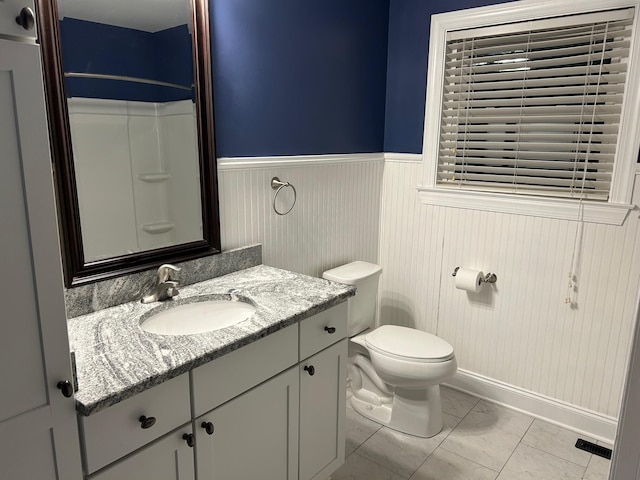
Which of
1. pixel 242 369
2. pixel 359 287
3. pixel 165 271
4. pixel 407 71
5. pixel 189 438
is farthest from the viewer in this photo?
pixel 407 71

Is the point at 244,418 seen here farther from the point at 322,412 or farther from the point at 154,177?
the point at 154,177

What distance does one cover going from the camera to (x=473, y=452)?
2.30 metres

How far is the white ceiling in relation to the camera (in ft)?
4.90

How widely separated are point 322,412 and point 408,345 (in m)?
0.69

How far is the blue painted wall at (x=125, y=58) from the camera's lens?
59.0 inches

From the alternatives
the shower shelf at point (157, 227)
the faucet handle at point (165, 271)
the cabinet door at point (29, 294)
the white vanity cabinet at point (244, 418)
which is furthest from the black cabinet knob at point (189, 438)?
the shower shelf at point (157, 227)

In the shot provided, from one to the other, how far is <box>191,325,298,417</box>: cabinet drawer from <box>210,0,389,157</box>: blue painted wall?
0.88 metres

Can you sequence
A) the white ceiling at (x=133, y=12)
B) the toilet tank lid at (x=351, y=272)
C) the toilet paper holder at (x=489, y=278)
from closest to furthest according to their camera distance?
1. the white ceiling at (x=133, y=12)
2. the toilet tank lid at (x=351, y=272)
3. the toilet paper holder at (x=489, y=278)

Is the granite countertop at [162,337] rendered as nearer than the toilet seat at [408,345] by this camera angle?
Yes

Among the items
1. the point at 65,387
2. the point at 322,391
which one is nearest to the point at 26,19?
the point at 65,387

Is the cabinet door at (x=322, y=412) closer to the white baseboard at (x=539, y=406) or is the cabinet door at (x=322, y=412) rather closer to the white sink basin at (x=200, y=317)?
the white sink basin at (x=200, y=317)

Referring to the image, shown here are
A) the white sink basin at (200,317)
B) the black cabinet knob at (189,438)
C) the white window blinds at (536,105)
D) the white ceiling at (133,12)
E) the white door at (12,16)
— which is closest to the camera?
the white door at (12,16)

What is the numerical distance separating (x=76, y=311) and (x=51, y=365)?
0.58 meters

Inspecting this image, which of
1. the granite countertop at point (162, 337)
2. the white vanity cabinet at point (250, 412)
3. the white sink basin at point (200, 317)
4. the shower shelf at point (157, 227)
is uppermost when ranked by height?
the shower shelf at point (157, 227)
